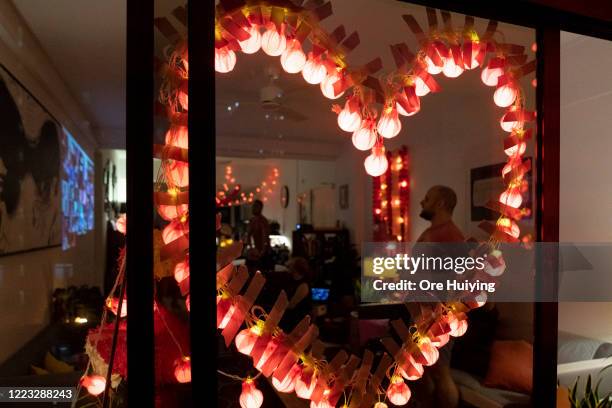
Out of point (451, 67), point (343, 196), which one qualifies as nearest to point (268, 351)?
point (451, 67)

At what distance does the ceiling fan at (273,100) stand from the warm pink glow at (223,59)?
1322 mm

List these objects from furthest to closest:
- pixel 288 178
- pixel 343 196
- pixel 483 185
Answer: pixel 288 178 → pixel 343 196 → pixel 483 185

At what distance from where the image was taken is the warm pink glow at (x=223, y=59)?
2.60ft

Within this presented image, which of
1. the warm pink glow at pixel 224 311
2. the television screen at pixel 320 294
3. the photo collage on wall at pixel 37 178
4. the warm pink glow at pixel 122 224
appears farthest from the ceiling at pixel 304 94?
the television screen at pixel 320 294

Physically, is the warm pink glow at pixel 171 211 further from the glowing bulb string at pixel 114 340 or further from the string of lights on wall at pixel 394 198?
the string of lights on wall at pixel 394 198

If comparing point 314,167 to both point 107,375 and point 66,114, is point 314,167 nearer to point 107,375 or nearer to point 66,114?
point 66,114

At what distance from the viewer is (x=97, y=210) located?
154 centimetres

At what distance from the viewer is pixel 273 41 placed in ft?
2.86

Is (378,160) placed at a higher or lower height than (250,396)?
higher

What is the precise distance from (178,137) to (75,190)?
121 centimetres

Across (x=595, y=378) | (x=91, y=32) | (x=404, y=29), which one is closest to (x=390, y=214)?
(x=595, y=378)

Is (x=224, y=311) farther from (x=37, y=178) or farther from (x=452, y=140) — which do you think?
(x=452, y=140)

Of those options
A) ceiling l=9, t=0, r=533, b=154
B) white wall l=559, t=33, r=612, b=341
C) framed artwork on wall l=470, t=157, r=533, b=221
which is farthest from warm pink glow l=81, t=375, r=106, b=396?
white wall l=559, t=33, r=612, b=341

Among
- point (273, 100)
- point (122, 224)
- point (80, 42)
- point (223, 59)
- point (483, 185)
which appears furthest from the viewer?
point (273, 100)
